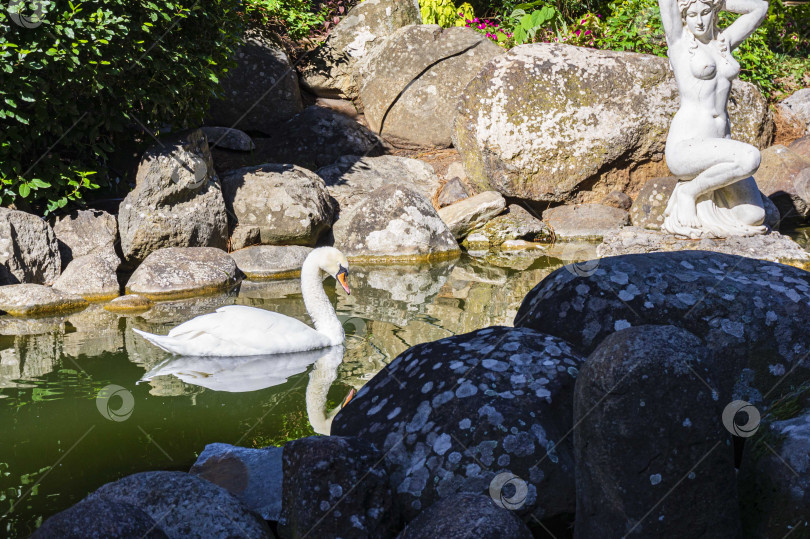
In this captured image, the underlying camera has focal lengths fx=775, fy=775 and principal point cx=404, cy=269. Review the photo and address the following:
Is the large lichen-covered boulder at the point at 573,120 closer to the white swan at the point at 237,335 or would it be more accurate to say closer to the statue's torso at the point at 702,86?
the statue's torso at the point at 702,86

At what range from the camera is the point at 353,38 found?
15.4 m

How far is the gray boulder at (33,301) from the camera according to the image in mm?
7410

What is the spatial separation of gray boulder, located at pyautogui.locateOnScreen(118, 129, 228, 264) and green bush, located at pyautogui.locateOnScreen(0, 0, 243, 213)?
44 cm

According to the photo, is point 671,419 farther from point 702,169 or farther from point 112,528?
point 702,169

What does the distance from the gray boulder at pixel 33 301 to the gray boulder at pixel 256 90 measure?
21.2 feet

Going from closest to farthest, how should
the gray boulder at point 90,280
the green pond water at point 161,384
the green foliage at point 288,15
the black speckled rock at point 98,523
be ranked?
the black speckled rock at point 98,523
the green pond water at point 161,384
the gray boulder at point 90,280
the green foliage at point 288,15

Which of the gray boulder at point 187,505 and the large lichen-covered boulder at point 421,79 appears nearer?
the gray boulder at point 187,505

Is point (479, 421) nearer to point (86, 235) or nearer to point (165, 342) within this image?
point (165, 342)

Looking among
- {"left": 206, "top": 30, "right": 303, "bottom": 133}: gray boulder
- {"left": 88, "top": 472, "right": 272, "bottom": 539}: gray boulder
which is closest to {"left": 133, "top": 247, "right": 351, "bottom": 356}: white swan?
{"left": 88, "top": 472, "right": 272, "bottom": 539}: gray boulder

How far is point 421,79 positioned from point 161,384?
1031 cm

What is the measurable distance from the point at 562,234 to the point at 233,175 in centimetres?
472

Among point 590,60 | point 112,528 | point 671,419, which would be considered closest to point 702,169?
point 590,60

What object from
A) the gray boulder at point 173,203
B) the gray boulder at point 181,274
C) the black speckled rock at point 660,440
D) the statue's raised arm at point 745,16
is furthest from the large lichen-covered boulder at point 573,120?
the black speckled rock at point 660,440

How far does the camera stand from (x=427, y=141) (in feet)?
46.7
